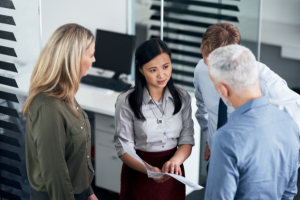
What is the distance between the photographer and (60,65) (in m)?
1.37

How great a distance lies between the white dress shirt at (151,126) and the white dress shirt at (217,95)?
0.58ft

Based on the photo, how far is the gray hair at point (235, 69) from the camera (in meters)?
1.18

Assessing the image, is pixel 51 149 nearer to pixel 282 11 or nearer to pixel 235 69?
pixel 235 69

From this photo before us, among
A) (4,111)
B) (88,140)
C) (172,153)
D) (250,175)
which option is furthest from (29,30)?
(250,175)

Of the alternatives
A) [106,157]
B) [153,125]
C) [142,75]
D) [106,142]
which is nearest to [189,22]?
[106,142]

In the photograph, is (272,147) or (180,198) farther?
(180,198)

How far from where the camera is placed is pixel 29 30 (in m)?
1.82

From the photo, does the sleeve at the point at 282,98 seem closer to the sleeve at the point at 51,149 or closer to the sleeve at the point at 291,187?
the sleeve at the point at 291,187

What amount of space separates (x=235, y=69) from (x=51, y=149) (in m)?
0.74

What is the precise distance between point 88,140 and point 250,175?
74 cm

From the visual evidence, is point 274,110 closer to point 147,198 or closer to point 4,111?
point 147,198

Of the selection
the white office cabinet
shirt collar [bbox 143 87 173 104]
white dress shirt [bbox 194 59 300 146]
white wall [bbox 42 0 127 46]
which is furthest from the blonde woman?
white wall [bbox 42 0 127 46]

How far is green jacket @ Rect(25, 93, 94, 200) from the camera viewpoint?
1345 mm

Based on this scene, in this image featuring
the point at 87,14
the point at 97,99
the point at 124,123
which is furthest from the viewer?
the point at 87,14
